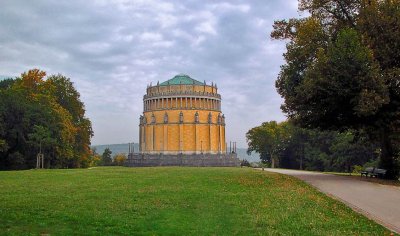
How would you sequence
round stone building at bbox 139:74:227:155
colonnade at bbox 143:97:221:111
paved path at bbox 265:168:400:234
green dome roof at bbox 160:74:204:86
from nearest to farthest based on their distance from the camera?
1. paved path at bbox 265:168:400:234
2. round stone building at bbox 139:74:227:155
3. colonnade at bbox 143:97:221:111
4. green dome roof at bbox 160:74:204:86

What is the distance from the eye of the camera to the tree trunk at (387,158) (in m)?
28.6

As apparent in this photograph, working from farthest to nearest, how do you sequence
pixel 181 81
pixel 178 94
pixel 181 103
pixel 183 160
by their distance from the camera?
pixel 181 81
pixel 178 94
pixel 181 103
pixel 183 160

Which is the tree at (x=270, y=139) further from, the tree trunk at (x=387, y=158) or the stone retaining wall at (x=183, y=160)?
the tree trunk at (x=387, y=158)

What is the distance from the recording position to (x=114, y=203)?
14531 millimetres

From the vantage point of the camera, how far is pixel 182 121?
81.6 meters

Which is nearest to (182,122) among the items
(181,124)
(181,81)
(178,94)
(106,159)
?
(181,124)

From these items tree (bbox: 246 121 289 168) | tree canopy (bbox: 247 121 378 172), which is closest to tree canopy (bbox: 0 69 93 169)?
tree canopy (bbox: 247 121 378 172)

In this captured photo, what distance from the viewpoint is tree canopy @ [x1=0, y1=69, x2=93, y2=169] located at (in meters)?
47.2

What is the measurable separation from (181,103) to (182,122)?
11.7 ft

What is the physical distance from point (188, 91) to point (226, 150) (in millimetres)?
14283

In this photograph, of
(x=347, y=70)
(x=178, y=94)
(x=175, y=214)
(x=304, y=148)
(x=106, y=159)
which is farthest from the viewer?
(x=106, y=159)

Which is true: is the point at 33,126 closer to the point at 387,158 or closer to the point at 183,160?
the point at 183,160

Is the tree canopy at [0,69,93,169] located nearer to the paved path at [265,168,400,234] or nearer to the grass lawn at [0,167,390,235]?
the grass lawn at [0,167,390,235]

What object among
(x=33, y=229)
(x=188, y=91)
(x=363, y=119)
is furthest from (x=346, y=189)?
(x=188, y=91)
